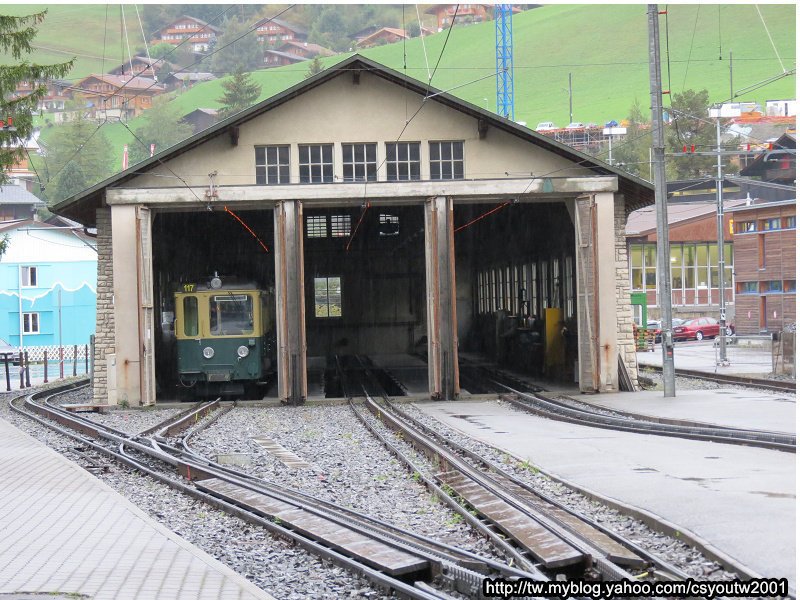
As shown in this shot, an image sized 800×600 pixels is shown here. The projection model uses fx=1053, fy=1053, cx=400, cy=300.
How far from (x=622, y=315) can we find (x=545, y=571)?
17.9 metres

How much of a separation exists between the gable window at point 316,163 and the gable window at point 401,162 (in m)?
1.36

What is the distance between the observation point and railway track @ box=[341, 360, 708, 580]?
705 centimetres

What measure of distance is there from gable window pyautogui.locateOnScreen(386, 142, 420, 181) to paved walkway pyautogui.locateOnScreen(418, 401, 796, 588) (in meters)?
8.75

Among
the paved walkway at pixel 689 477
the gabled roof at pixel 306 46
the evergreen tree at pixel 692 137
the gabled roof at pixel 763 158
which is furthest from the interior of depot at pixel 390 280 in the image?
the gabled roof at pixel 306 46

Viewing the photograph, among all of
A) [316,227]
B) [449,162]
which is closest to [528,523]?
[449,162]

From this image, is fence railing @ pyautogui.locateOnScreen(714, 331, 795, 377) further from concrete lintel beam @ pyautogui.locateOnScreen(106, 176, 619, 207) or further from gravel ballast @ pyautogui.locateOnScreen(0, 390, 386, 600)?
gravel ballast @ pyautogui.locateOnScreen(0, 390, 386, 600)

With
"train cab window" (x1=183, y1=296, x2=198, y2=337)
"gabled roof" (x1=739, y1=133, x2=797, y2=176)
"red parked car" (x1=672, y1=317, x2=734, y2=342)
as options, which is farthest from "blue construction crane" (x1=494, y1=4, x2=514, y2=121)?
"train cab window" (x1=183, y1=296, x2=198, y2=337)

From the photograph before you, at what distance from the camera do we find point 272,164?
2472cm

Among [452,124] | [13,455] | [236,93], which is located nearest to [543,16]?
[236,93]

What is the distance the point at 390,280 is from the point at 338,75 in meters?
18.2

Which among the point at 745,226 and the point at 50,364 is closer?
the point at 50,364

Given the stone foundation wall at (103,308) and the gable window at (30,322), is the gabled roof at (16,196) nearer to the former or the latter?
the gable window at (30,322)

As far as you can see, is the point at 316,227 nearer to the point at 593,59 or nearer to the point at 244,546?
the point at 244,546

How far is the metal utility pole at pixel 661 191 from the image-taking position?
20641 mm
